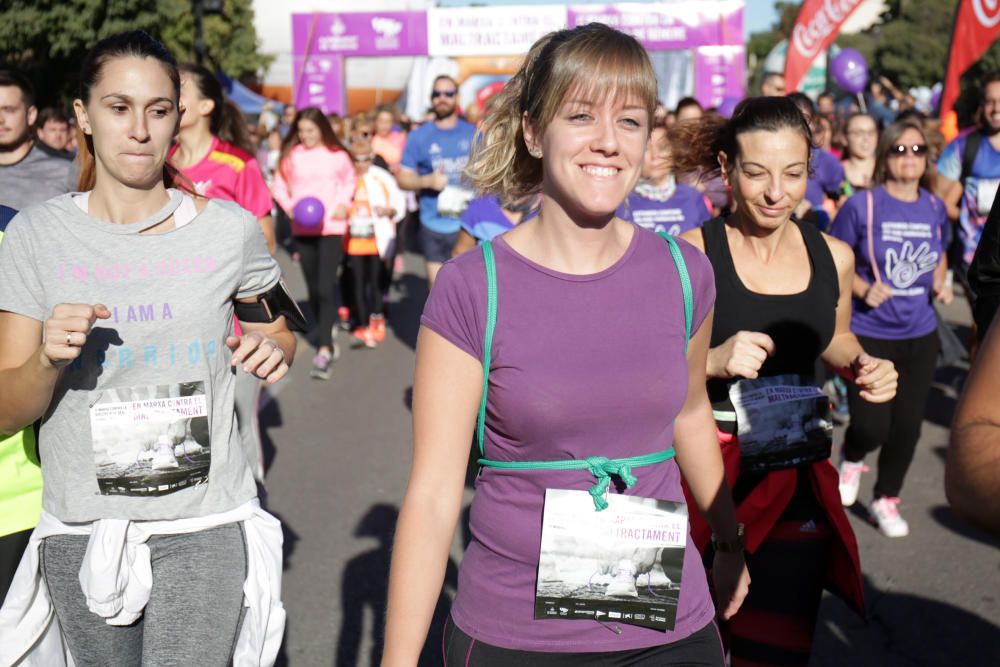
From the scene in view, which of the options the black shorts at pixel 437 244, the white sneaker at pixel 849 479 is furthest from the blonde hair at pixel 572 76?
the black shorts at pixel 437 244

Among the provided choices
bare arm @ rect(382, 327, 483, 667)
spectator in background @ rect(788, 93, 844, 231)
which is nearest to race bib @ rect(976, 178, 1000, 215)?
spectator in background @ rect(788, 93, 844, 231)

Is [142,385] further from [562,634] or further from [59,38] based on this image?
[59,38]

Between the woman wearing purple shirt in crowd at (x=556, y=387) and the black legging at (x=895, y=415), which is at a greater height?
the woman wearing purple shirt in crowd at (x=556, y=387)

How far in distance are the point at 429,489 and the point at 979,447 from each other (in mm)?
1069

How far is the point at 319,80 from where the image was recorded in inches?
1046

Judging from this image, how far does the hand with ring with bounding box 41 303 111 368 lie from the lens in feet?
7.27

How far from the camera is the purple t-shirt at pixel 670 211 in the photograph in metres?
5.77

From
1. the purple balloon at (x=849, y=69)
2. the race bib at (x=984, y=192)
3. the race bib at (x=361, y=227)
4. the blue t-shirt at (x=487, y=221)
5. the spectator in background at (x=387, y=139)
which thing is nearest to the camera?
the blue t-shirt at (x=487, y=221)

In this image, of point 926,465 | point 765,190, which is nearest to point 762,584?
→ point 765,190

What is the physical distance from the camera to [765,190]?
10.7 feet

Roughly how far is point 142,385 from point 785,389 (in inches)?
70.1

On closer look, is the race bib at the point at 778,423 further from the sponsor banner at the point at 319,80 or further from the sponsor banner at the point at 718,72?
the sponsor banner at the point at 319,80

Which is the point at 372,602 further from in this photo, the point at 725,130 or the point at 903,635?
the point at 725,130

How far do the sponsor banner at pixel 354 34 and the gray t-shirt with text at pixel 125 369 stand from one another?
24.8 metres
